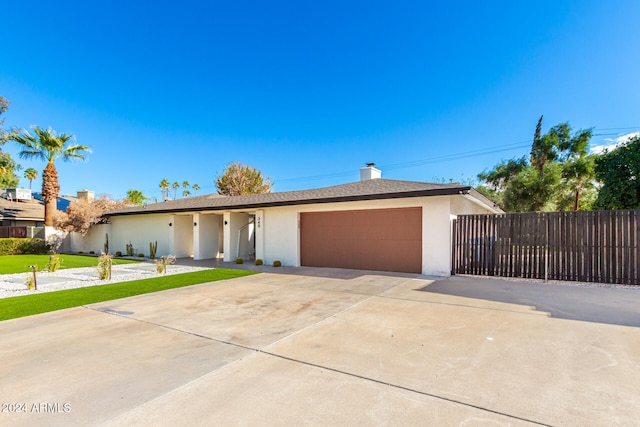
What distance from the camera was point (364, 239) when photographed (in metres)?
11.0

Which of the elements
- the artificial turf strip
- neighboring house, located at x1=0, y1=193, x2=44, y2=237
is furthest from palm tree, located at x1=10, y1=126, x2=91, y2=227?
the artificial turf strip

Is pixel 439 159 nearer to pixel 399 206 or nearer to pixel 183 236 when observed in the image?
pixel 399 206

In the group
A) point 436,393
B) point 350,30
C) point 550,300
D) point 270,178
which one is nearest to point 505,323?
point 550,300

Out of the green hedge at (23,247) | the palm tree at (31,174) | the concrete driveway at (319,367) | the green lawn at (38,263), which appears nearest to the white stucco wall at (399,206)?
the concrete driveway at (319,367)

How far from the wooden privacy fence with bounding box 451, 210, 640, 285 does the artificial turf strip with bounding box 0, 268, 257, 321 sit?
25.6ft

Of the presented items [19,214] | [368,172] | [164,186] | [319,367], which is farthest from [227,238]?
[164,186]

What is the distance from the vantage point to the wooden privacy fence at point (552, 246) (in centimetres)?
773

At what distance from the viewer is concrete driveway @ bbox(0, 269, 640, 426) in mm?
2406

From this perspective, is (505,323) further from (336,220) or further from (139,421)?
(336,220)

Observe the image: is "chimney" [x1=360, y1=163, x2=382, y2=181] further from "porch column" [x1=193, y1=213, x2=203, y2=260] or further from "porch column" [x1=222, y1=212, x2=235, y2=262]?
"porch column" [x1=193, y1=213, x2=203, y2=260]

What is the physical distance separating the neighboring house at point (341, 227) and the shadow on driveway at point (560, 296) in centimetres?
169

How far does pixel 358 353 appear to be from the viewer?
3590 millimetres

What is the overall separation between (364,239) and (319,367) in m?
8.00

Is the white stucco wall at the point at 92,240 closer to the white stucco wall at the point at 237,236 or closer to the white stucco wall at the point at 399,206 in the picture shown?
Answer: the white stucco wall at the point at 237,236
